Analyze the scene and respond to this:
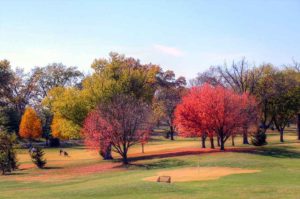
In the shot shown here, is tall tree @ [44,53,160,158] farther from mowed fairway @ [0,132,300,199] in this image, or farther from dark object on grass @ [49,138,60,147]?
dark object on grass @ [49,138,60,147]

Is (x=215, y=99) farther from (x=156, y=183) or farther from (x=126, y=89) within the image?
(x=156, y=183)

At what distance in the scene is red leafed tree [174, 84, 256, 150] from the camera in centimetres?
5041

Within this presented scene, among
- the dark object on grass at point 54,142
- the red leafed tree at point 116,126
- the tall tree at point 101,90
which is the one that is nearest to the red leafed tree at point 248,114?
the red leafed tree at point 116,126

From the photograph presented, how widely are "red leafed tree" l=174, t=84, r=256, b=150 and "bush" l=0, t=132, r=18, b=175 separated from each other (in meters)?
20.7

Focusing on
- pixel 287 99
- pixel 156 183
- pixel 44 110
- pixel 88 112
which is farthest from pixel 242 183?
pixel 44 110

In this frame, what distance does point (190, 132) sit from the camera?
5312 cm

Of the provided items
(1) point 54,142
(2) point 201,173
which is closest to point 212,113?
(2) point 201,173

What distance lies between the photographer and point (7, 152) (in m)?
47.7

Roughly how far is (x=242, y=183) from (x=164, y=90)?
75.0 meters

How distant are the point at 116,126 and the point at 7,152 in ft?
42.9

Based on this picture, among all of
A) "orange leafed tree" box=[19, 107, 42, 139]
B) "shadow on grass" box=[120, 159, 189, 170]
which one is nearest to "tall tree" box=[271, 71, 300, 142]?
"shadow on grass" box=[120, 159, 189, 170]

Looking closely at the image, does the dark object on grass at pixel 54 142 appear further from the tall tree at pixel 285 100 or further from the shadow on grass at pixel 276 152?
the shadow on grass at pixel 276 152

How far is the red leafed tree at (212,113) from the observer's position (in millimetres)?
50406

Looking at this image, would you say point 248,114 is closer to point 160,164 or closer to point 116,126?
point 160,164
